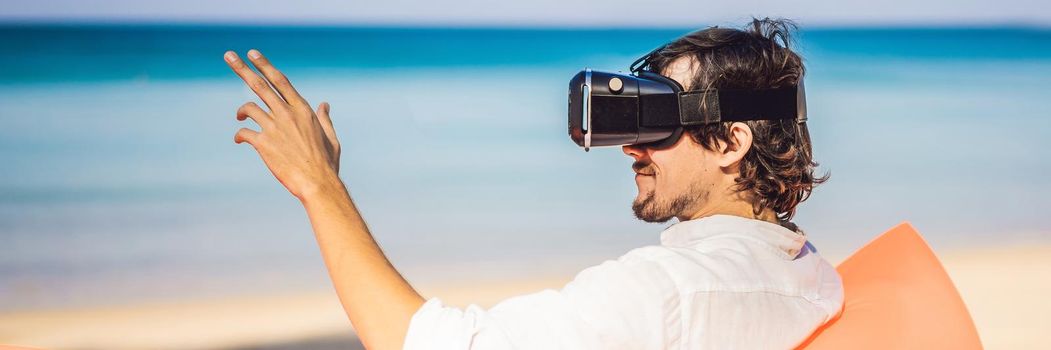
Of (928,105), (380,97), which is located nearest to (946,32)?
(928,105)

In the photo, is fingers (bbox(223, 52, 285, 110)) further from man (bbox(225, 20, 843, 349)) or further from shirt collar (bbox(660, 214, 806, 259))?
shirt collar (bbox(660, 214, 806, 259))

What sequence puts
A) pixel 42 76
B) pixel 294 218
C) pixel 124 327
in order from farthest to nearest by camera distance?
pixel 42 76 < pixel 294 218 < pixel 124 327

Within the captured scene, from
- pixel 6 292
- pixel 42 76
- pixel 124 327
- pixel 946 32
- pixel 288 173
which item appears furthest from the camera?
pixel 946 32

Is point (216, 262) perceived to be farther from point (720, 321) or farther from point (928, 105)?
point (928, 105)

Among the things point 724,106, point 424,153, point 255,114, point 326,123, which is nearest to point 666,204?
point 724,106

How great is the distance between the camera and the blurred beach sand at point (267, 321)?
11.4 feet

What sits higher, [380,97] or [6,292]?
[380,97]

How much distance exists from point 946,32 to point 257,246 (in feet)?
13.7

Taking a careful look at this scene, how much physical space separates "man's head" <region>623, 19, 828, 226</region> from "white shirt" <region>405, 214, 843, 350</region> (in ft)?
0.34

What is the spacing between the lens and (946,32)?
236 inches

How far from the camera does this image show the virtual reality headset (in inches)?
58.9

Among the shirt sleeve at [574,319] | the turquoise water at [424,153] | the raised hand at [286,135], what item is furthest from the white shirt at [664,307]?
the turquoise water at [424,153]

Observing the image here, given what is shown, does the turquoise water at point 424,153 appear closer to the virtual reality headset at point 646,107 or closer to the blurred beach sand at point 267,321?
the blurred beach sand at point 267,321

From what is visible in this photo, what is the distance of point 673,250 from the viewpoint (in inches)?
50.0
